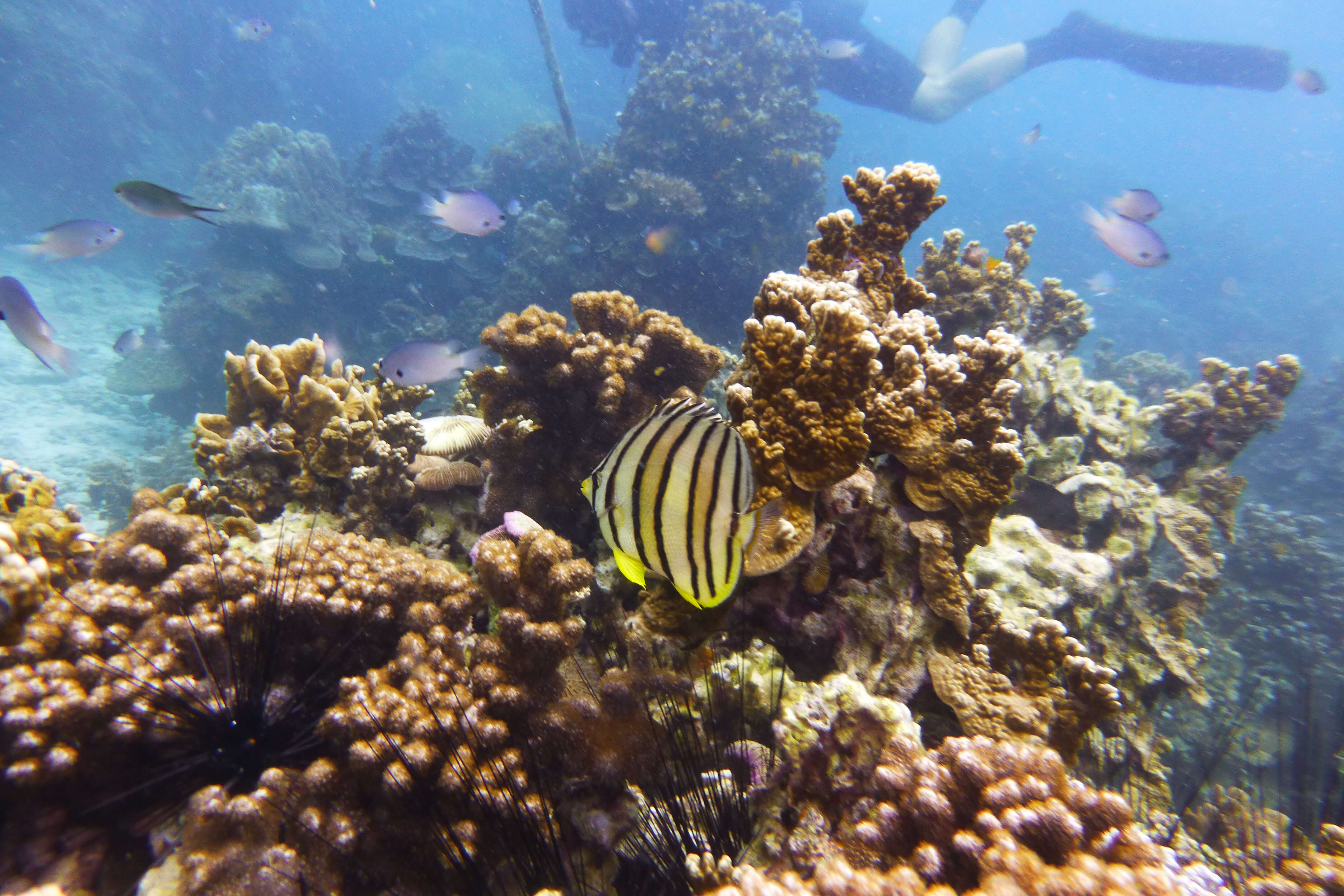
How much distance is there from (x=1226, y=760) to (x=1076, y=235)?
61.0 m

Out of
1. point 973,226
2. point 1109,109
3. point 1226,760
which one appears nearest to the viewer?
point 1226,760

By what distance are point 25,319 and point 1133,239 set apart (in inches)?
501

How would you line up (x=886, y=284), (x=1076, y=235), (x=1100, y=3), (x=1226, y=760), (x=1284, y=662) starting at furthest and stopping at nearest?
(x=1100, y=3) < (x=1076, y=235) < (x=1284, y=662) < (x=1226, y=760) < (x=886, y=284)

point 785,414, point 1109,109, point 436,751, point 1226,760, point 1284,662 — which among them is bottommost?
point 1226,760

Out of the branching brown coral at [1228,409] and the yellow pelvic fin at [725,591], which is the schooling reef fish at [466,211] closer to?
the yellow pelvic fin at [725,591]

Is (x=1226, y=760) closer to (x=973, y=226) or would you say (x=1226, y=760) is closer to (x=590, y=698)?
(x=590, y=698)

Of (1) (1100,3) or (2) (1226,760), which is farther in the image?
(1) (1100,3)

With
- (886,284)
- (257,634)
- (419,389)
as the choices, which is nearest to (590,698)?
(257,634)

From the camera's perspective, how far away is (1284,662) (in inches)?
334

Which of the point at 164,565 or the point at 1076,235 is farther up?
the point at 1076,235

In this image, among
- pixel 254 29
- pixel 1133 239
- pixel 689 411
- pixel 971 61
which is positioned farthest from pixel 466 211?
pixel 971 61

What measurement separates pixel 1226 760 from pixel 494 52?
66281 mm

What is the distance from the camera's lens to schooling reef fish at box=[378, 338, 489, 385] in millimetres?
4379

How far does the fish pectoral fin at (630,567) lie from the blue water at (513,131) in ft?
37.5
